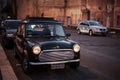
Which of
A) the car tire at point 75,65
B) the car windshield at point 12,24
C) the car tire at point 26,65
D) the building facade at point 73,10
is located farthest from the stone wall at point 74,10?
the car tire at point 26,65

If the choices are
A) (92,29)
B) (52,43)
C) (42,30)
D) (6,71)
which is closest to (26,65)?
(6,71)

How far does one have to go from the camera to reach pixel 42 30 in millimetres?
10781

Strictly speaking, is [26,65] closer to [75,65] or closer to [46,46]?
[46,46]

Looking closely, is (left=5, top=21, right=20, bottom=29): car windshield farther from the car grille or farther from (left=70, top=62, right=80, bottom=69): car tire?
the car grille

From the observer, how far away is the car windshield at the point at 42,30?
1065 cm

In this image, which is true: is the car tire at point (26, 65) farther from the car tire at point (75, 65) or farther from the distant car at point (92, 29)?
the distant car at point (92, 29)

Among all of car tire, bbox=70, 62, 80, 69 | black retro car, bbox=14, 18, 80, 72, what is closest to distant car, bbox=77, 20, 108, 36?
black retro car, bbox=14, 18, 80, 72

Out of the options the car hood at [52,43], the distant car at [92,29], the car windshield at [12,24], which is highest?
the car windshield at [12,24]

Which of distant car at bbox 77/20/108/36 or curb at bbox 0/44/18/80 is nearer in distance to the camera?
curb at bbox 0/44/18/80

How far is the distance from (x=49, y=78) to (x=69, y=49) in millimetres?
1170

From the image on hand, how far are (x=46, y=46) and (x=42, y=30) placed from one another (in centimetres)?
150

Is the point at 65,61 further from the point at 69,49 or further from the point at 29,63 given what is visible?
the point at 29,63

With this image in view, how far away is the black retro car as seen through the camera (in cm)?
937

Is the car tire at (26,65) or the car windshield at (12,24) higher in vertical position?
the car windshield at (12,24)
